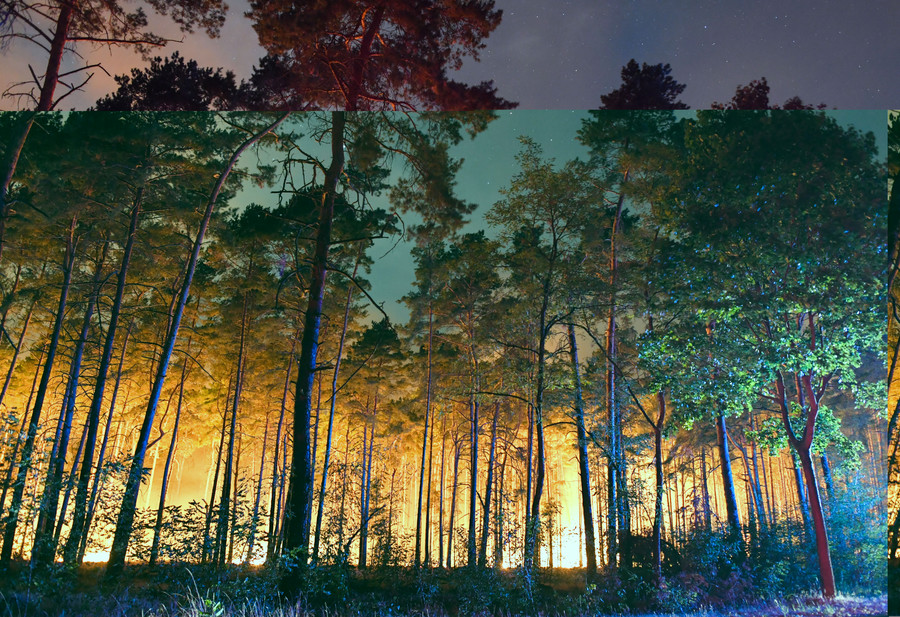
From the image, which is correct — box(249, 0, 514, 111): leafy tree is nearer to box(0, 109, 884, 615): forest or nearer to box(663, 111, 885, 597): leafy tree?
box(0, 109, 884, 615): forest

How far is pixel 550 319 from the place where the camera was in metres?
8.56

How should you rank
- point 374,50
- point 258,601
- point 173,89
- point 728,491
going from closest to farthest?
point 258,601 < point 374,50 < point 173,89 < point 728,491

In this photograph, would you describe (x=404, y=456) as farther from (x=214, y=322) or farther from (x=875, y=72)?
(x=875, y=72)

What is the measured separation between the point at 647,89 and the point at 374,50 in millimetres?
3581

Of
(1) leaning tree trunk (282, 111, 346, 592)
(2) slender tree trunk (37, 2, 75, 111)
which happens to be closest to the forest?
(1) leaning tree trunk (282, 111, 346, 592)

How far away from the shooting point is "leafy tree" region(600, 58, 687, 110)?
639 centimetres

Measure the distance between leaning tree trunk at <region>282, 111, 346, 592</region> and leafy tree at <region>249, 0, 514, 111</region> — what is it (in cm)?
52

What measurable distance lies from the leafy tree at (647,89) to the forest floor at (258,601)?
5904 millimetres

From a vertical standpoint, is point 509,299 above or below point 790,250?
above

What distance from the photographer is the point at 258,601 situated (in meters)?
4.89

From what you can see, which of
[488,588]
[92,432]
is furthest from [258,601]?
[92,432]

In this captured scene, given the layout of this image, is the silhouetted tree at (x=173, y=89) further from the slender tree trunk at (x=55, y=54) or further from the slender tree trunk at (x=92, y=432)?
the slender tree trunk at (x=92, y=432)

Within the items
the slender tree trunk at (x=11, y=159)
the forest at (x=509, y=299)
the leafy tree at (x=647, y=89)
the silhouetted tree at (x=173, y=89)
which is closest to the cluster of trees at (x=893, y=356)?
the forest at (x=509, y=299)

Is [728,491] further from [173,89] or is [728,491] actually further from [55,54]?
[55,54]
